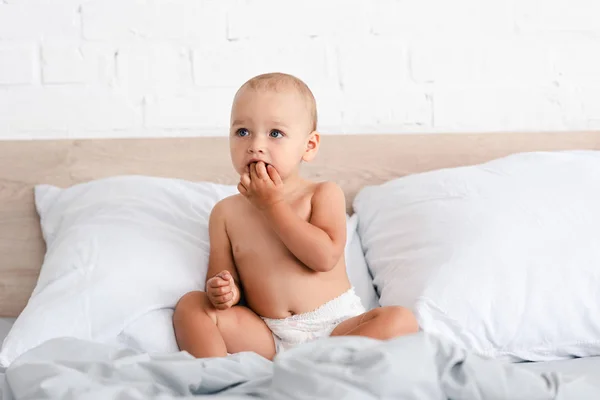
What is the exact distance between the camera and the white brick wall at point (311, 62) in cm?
168

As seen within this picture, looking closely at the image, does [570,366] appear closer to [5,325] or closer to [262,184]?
[262,184]

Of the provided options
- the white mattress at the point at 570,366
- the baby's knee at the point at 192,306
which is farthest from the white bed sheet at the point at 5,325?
the white mattress at the point at 570,366

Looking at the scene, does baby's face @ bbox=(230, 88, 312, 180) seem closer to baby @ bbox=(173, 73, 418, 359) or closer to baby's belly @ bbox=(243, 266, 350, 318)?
baby @ bbox=(173, 73, 418, 359)

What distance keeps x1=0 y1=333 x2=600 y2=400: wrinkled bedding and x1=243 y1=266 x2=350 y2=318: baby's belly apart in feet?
1.10

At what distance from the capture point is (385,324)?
1.12 meters

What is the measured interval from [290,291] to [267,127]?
10.1 inches

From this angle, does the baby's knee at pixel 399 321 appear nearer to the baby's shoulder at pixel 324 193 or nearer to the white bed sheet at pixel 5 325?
the baby's shoulder at pixel 324 193

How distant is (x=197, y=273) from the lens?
1.31m

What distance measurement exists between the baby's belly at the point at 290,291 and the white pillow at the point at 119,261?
4.5 inches

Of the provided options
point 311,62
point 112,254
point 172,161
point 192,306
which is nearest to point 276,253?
point 192,306

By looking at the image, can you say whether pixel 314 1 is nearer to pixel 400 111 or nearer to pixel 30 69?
pixel 400 111

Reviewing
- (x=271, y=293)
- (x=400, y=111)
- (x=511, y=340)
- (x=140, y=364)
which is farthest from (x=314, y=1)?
(x=140, y=364)

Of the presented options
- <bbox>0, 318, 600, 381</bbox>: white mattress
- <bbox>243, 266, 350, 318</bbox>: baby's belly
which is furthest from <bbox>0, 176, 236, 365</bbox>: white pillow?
<bbox>0, 318, 600, 381</bbox>: white mattress

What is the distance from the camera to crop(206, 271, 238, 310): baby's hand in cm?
117
